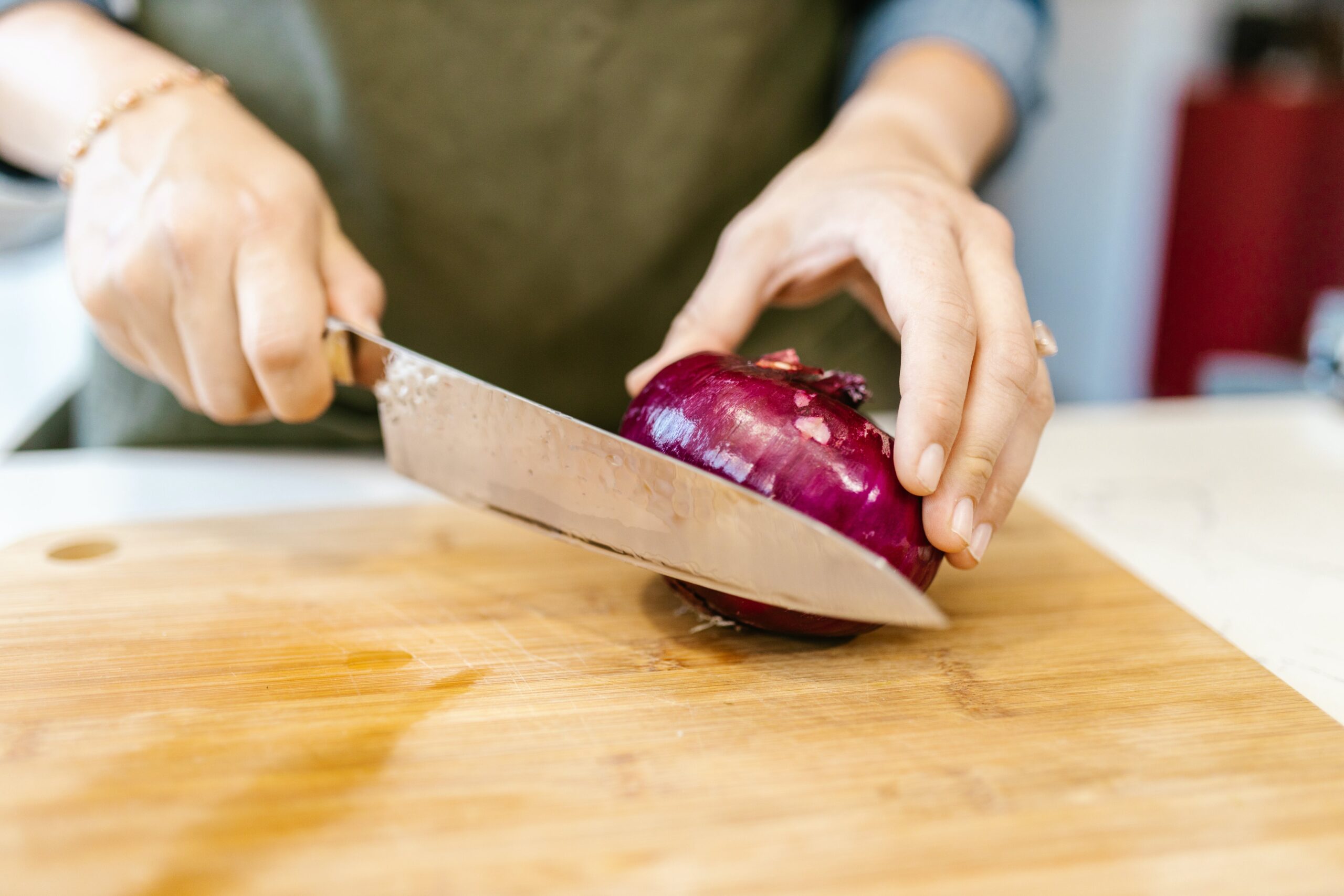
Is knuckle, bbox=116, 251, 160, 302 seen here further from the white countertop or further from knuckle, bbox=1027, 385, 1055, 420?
knuckle, bbox=1027, 385, 1055, 420

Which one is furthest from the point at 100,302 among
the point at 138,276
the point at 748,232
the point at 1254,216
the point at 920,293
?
the point at 1254,216

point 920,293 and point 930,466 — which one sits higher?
point 920,293

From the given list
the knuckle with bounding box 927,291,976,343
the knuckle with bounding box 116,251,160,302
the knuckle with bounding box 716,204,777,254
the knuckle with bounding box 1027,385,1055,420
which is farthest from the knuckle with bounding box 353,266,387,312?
the knuckle with bounding box 1027,385,1055,420

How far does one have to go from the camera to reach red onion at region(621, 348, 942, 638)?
3.08 ft

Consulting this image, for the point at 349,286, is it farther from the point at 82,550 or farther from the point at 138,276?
the point at 82,550

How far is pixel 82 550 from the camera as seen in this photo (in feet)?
4.13

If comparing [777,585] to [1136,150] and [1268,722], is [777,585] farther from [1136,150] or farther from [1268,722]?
[1136,150]

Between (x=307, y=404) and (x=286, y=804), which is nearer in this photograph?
(x=286, y=804)

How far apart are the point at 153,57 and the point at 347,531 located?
0.70 metres

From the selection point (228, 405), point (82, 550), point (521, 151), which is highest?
point (521, 151)

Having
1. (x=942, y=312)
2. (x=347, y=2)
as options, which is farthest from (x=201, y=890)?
(x=347, y=2)

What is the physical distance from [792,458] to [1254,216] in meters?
4.11

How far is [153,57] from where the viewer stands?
4.40 feet

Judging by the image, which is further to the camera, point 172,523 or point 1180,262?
point 1180,262
